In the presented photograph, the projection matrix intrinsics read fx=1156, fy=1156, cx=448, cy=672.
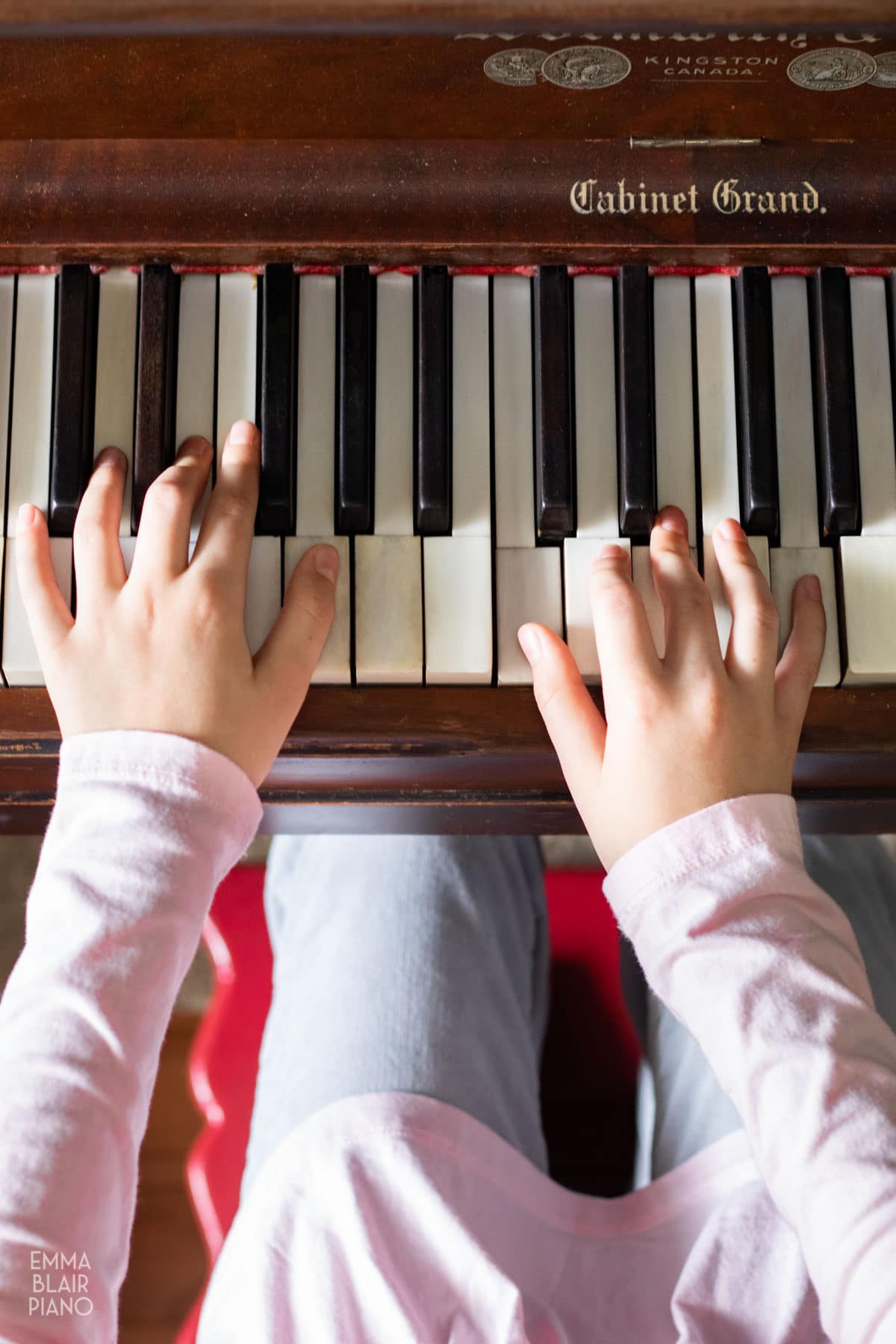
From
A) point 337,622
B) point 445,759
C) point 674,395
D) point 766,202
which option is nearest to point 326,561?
point 337,622

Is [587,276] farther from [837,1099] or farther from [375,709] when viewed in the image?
[837,1099]

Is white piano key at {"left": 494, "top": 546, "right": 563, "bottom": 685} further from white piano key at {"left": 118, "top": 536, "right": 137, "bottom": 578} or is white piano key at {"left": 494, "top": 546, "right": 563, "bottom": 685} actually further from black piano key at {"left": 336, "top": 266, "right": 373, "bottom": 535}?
white piano key at {"left": 118, "top": 536, "right": 137, "bottom": 578}

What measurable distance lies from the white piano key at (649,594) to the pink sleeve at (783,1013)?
11 centimetres

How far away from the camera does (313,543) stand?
70cm

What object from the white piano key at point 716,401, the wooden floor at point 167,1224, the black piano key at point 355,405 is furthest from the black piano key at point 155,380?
the wooden floor at point 167,1224

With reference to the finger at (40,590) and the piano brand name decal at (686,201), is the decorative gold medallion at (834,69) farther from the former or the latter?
the finger at (40,590)

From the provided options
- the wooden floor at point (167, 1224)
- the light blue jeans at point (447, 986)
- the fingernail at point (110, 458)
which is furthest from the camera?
the wooden floor at point (167, 1224)

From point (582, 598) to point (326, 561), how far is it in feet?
0.51

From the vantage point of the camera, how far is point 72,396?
2.31 feet

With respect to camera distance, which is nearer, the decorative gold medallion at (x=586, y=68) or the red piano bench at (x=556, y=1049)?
the decorative gold medallion at (x=586, y=68)

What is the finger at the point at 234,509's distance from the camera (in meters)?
0.68

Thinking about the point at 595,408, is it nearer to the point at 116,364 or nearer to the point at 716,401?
the point at 716,401

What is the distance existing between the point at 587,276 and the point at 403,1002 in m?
0.55

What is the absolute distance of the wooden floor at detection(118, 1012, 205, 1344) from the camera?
50.6 inches
